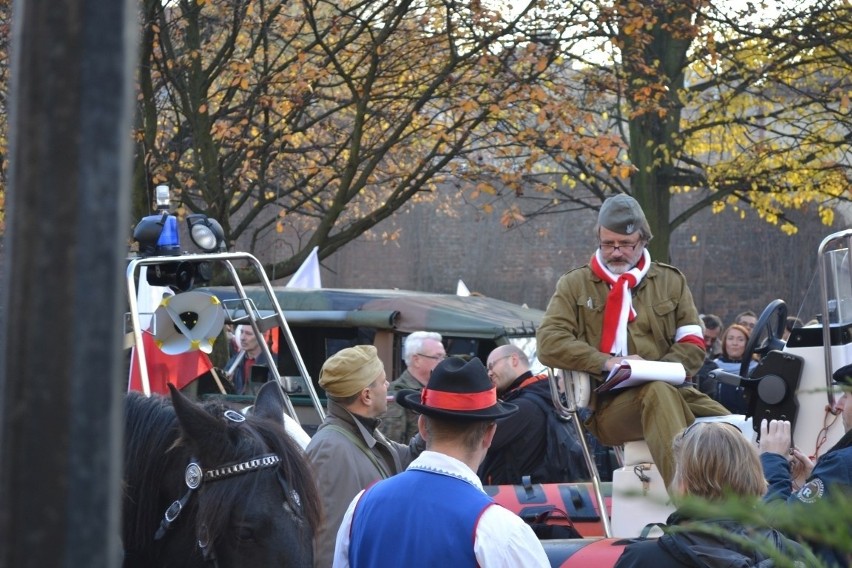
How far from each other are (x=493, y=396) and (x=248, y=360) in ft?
25.2

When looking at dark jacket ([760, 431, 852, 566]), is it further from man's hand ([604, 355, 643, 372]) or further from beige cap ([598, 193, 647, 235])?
beige cap ([598, 193, 647, 235])

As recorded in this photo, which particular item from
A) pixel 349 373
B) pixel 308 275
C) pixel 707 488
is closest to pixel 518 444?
pixel 349 373

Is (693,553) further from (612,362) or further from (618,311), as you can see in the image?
(618,311)

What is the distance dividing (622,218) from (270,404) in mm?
1842

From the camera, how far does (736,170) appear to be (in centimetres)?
1509

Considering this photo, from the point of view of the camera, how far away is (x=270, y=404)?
4.71m

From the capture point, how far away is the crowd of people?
3.13 m

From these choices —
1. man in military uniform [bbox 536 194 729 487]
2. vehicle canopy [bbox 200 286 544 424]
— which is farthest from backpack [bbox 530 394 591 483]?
vehicle canopy [bbox 200 286 544 424]

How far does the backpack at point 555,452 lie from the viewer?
7.34m

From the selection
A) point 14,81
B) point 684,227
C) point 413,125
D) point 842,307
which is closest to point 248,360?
point 413,125

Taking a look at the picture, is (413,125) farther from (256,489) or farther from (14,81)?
(14,81)

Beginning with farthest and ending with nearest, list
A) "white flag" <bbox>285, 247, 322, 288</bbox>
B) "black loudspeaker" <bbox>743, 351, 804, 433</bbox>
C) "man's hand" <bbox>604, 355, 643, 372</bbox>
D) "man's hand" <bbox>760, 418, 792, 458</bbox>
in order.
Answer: "white flag" <bbox>285, 247, 322, 288</bbox> → "black loudspeaker" <bbox>743, 351, 804, 433</bbox> → "man's hand" <bbox>604, 355, 643, 372</bbox> → "man's hand" <bbox>760, 418, 792, 458</bbox>

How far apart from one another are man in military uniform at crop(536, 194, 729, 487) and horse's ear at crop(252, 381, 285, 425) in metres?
1.28

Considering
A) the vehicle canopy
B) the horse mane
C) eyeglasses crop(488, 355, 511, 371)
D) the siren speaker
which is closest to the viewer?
the horse mane
